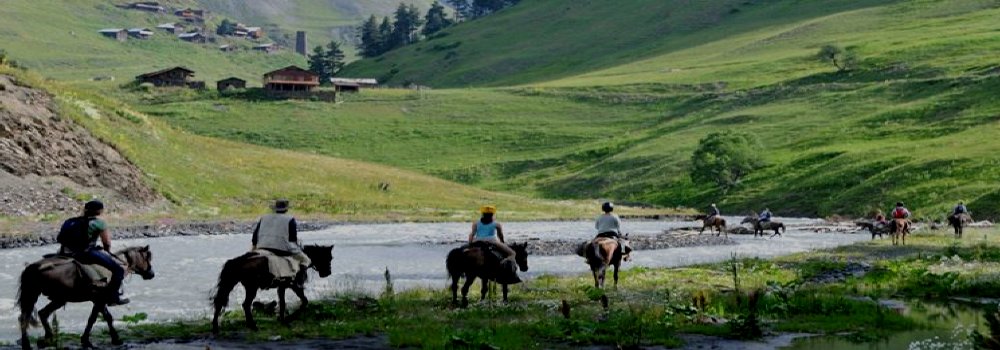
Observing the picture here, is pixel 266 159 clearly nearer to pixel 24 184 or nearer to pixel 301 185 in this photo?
pixel 301 185

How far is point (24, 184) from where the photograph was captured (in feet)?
205

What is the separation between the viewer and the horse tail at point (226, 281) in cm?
2359

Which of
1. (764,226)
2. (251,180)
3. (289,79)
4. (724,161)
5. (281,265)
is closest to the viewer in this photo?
(281,265)

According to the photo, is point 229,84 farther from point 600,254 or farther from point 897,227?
point 600,254

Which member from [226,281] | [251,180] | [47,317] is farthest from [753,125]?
[47,317]

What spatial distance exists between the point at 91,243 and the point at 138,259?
295cm

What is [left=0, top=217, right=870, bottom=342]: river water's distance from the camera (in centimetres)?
3179

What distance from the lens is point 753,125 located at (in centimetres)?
13812

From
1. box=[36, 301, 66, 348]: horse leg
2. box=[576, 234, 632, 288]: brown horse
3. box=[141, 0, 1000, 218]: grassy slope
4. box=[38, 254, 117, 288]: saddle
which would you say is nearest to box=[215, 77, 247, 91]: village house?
box=[141, 0, 1000, 218]: grassy slope

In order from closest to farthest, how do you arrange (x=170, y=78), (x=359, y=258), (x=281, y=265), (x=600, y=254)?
(x=281, y=265), (x=600, y=254), (x=359, y=258), (x=170, y=78)

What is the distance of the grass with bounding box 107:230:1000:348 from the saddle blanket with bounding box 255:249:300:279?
1.10m

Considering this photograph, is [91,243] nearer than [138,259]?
Yes

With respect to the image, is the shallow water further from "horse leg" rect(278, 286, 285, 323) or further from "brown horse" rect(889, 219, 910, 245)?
"brown horse" rect(889, 219, 910, 245)

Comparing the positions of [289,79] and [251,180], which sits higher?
[289,79]
